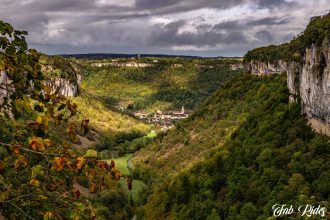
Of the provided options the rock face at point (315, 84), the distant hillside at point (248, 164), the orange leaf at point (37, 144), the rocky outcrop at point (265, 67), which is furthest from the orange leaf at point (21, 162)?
the rocky outcrop at point (265, 67)

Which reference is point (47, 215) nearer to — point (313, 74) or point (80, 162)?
point (80, 162)

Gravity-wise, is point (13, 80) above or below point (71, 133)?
above

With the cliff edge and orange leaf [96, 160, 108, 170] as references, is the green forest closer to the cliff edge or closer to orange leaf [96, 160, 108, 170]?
orange leaf [96, 160, 108, 170]

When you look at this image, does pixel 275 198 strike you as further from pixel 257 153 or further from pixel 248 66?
pixel 248 66

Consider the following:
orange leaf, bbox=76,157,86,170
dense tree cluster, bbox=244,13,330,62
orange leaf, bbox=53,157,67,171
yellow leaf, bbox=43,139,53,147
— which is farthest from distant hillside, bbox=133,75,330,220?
Answer: yellow leaf, bbox=43,139,53,147

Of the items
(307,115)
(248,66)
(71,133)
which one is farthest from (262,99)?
(71,133)

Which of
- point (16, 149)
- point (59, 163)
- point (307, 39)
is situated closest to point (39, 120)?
point (16, 149)

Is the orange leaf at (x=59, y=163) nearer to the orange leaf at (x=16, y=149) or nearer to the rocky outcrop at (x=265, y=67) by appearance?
the orange leaf at (x=16, y=149)
